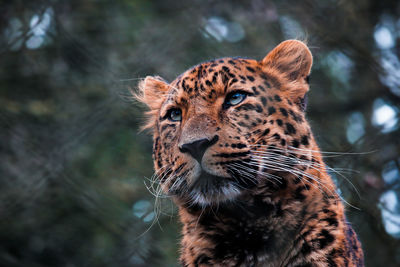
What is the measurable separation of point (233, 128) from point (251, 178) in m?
0.25

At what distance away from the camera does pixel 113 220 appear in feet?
12.3

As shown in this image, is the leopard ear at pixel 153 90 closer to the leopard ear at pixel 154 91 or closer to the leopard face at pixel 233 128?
the leopard ear at pixel 154 91

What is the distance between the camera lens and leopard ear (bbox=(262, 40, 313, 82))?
2336mm

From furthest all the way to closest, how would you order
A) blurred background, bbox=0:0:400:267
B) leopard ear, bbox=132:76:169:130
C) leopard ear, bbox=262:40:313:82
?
blurred background, bbox=0:0:400:267
leopard ear, bbox=132:76:169:130
leopard ear, bbox=262:40:313:82

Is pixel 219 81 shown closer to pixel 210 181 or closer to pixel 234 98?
pixel 234 98

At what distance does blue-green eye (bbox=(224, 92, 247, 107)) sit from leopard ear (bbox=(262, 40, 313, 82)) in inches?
12.0

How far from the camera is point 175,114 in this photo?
2418 millimetres

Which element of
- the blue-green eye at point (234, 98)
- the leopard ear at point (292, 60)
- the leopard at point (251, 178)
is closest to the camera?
the leopard at point (251, 178)

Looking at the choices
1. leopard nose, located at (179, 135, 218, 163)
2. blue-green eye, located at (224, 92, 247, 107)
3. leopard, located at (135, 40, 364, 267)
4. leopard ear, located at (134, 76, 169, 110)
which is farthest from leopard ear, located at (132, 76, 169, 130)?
leopard nose, located at (179, 135, 218, 163)

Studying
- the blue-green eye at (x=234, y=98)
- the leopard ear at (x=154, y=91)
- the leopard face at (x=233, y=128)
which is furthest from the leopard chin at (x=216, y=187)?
the leopard ear at (x=154, y=91)

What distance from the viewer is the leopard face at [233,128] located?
76.0 inches

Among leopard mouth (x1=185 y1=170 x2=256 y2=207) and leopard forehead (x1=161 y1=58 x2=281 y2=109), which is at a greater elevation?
A: leopard forehead (x1=161 y1=58 x2=281 y2=109)

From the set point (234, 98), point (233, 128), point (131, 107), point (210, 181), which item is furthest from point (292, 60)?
point (131, 107)

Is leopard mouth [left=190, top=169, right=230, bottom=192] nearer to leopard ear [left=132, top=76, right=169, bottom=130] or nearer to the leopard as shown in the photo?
the leopard
